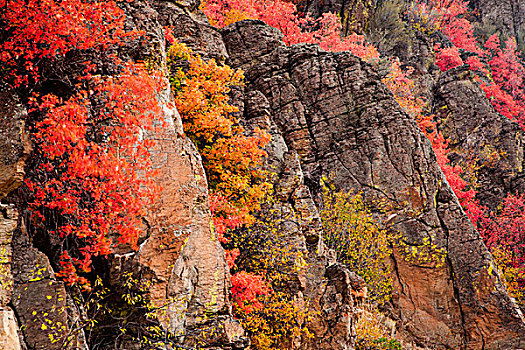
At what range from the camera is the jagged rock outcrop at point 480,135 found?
3045cm

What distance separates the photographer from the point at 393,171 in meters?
20.9

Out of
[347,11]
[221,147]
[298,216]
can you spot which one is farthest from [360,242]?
[347,11]

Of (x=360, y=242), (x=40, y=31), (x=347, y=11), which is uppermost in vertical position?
(x=347, y=11)

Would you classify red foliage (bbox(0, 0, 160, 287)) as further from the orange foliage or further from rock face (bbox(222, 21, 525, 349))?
rock face (bbox(222, 21, 525, 349))

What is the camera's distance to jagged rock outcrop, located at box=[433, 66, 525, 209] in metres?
30.5

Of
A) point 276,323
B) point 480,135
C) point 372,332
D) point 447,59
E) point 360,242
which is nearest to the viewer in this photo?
point 276,323

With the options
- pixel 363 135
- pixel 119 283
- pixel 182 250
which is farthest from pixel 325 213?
pixel 119 283

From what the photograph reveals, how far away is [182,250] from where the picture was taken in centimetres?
1066

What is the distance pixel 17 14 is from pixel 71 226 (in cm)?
580

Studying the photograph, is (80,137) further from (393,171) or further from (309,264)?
(393,171)

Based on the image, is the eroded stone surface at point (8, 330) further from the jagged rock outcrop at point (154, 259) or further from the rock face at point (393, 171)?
the rock face at point (393, 171)

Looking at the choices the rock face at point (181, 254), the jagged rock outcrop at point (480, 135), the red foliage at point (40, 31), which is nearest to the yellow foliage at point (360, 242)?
the rock face at point (181, 254)

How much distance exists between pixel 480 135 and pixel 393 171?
16.7 m

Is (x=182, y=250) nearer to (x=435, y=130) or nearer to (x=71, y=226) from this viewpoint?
(x=71, y=226)
